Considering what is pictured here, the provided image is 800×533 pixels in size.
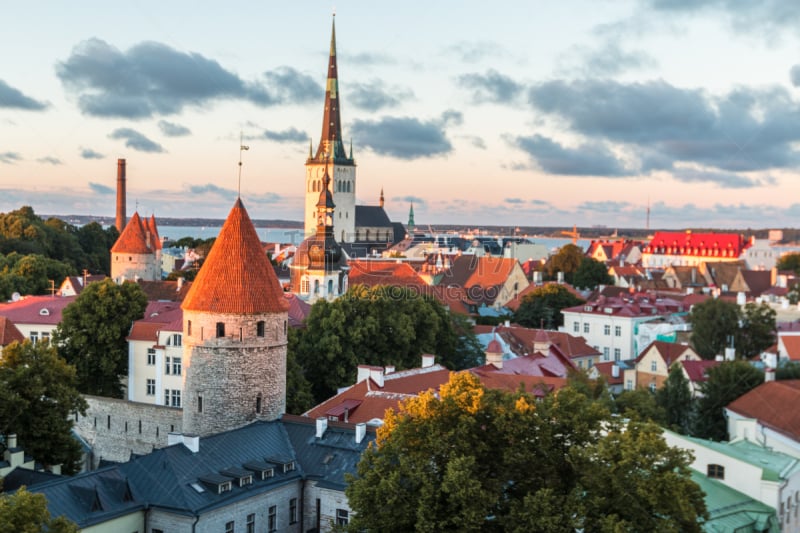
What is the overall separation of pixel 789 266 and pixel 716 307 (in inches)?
2843

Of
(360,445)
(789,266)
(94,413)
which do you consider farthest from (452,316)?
(789,266)

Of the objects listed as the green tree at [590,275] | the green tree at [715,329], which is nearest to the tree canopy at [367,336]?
the green tree at [715,329]

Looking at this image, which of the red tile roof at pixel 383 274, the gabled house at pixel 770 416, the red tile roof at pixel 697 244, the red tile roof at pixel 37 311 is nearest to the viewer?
the gabled house at pixel 770 416

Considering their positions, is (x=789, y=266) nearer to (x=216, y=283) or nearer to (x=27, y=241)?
(x=27, y=241)

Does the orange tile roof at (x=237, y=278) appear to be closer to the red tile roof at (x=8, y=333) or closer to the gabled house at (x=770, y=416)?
the gabled house at (x=770, y=416)

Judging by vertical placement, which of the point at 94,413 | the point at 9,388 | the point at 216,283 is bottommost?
the point at 94,413


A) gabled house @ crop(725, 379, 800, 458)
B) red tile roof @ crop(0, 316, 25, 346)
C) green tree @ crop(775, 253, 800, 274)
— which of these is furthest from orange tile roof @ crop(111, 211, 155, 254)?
green tree @ crop(775, 253, 800, 274)

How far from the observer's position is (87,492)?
24047mm

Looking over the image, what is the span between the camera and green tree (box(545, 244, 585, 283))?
108 metres

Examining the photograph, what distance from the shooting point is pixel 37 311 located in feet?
175

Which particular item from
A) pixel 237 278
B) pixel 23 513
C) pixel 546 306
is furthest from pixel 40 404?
pixel 546 306

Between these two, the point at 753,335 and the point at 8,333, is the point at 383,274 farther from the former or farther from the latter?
the point at 8,333

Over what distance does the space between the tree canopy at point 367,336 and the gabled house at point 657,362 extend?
1021 cm

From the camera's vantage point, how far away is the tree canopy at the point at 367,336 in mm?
44875
